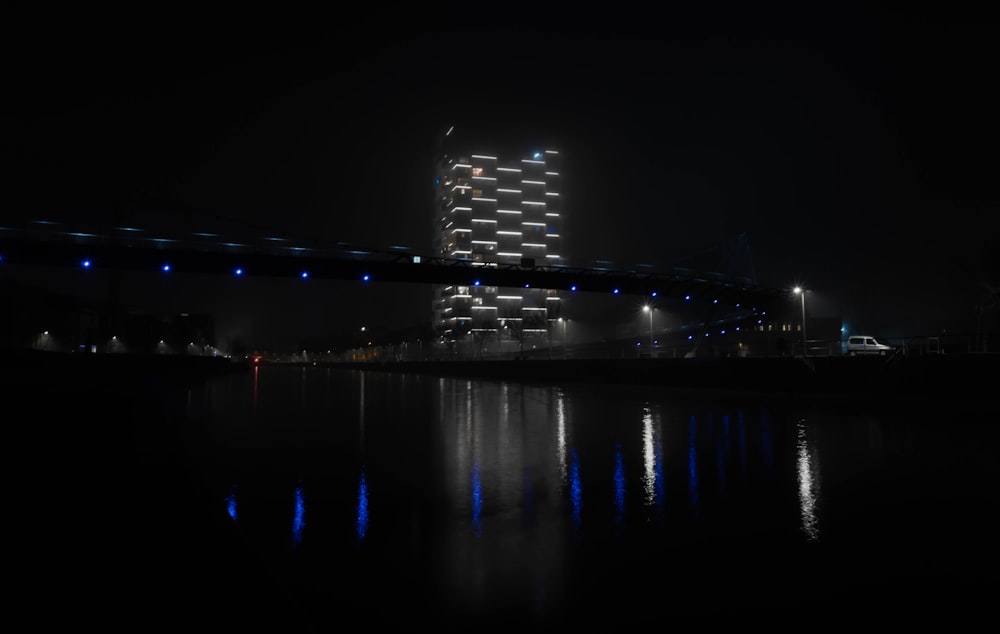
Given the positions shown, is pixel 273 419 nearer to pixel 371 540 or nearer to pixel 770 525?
pixel 371 540

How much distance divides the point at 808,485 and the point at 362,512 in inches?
217

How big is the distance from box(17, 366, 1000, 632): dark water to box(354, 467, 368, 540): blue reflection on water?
40 mm

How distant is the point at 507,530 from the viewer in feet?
20.9

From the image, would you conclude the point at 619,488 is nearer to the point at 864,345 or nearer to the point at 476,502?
the point at 476,502

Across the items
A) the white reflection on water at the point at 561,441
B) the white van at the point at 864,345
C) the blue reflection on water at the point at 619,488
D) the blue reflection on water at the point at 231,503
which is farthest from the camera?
the white van at the point at 864,345

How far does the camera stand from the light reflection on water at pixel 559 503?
5.04 metres

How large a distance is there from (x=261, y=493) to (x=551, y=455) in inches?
190

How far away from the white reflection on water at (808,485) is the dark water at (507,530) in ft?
0.14

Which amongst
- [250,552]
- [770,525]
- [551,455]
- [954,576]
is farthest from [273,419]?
[954,576]

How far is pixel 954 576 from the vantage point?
4.95 meters

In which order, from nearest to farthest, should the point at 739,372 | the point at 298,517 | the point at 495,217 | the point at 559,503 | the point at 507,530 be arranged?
the point at 507,530 → the point at 298,517 → the point at 559,503 → the point at 739,372 → the point at 495,217

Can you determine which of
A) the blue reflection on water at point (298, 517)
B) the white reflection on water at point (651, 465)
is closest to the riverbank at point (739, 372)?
the white reflection on water at point (651, 465)

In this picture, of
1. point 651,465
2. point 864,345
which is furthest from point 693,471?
point 864,345

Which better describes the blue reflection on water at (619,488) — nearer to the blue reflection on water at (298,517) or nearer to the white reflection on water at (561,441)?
the white reflection on water at (561,441)
